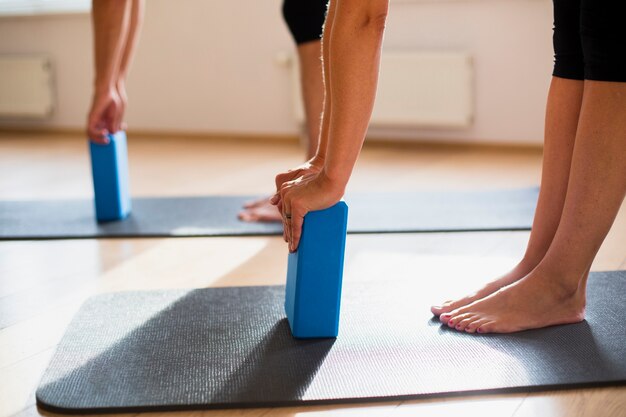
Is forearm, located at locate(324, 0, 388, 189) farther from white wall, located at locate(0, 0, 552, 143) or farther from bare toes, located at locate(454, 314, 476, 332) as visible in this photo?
white wall, located at locate(0, 0, 552, 143)

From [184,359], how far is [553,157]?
73cm

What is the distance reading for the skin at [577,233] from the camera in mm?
1306

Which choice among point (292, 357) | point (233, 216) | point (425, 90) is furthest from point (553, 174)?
point (425, 90)

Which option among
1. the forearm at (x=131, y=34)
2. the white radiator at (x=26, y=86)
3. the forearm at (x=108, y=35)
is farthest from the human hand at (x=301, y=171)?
the white radiator at (x=26, y=86)

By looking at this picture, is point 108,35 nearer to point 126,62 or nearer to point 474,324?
point 126,62

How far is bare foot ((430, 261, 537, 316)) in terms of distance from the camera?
145cm

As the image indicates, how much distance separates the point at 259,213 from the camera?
A: 2352mm

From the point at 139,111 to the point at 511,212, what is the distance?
2485mm

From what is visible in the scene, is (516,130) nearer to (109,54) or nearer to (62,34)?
(109,54)

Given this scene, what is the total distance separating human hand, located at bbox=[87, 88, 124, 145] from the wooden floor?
1.12 ft

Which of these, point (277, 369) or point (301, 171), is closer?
point (277, 369)

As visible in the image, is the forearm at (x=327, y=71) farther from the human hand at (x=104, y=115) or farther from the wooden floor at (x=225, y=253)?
the human hand at (x=104, y=115)

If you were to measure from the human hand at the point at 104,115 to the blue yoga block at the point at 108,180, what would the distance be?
3 cm

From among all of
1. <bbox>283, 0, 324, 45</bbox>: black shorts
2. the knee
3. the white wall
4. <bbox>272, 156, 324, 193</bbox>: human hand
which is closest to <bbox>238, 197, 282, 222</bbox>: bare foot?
<bbox>283, 0, 324, 45</bbox>: black shorts
